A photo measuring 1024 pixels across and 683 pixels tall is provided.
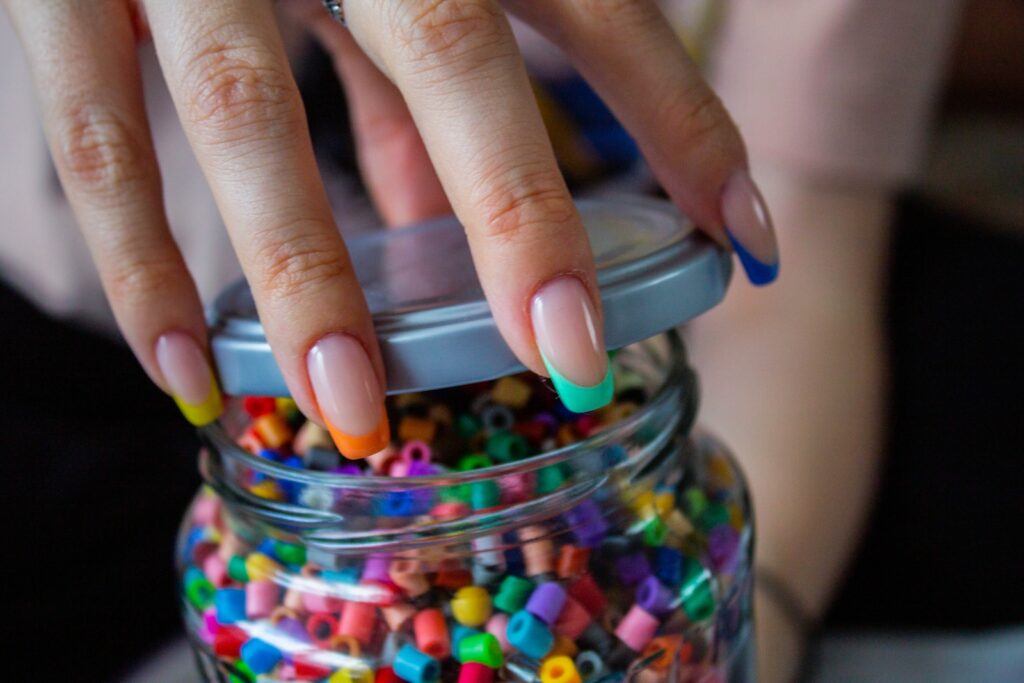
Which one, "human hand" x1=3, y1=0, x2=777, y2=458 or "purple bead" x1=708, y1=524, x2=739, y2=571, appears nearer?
"human hand" x1=3, y1=0, x2=777, y2=458

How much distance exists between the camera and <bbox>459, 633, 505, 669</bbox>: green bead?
1.29ft

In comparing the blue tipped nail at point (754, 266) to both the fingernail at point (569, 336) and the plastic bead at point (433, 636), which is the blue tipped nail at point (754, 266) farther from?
Answer: the plastic bead at point (433, 636)

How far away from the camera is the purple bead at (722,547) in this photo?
0.47 metres

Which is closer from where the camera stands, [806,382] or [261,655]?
[261,655]

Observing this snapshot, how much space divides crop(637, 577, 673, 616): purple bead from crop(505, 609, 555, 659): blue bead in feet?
0.18

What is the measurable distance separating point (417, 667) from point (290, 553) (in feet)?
0.33

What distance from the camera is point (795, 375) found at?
2.93ft

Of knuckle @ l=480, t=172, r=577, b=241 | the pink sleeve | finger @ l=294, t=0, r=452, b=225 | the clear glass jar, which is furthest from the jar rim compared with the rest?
the pink sleeve

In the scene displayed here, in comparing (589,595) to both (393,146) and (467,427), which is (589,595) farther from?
(393,146)

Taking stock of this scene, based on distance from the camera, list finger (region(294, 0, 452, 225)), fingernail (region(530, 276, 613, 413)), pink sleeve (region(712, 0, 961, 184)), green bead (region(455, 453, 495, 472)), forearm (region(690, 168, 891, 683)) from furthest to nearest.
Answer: pink sleeve (region(712, 0, 961, 184)), forearm (region(690, 168, 891, 683)), finger (region(294, 0, 452, 225)), green bead (region(455, 453, 495, 472)), fingernail (region(530, 276, 613, 413))

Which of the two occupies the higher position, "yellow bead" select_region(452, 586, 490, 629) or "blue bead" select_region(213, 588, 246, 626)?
"yellow bead" select_region(452, 586, 490, 629)

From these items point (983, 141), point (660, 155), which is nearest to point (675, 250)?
point (660, 155)

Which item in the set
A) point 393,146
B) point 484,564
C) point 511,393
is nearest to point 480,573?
point 484,564

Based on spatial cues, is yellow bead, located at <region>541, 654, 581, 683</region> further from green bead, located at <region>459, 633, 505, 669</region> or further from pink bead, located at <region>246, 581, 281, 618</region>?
pink bead, located at <region>246, 581, 281, 618</region>
